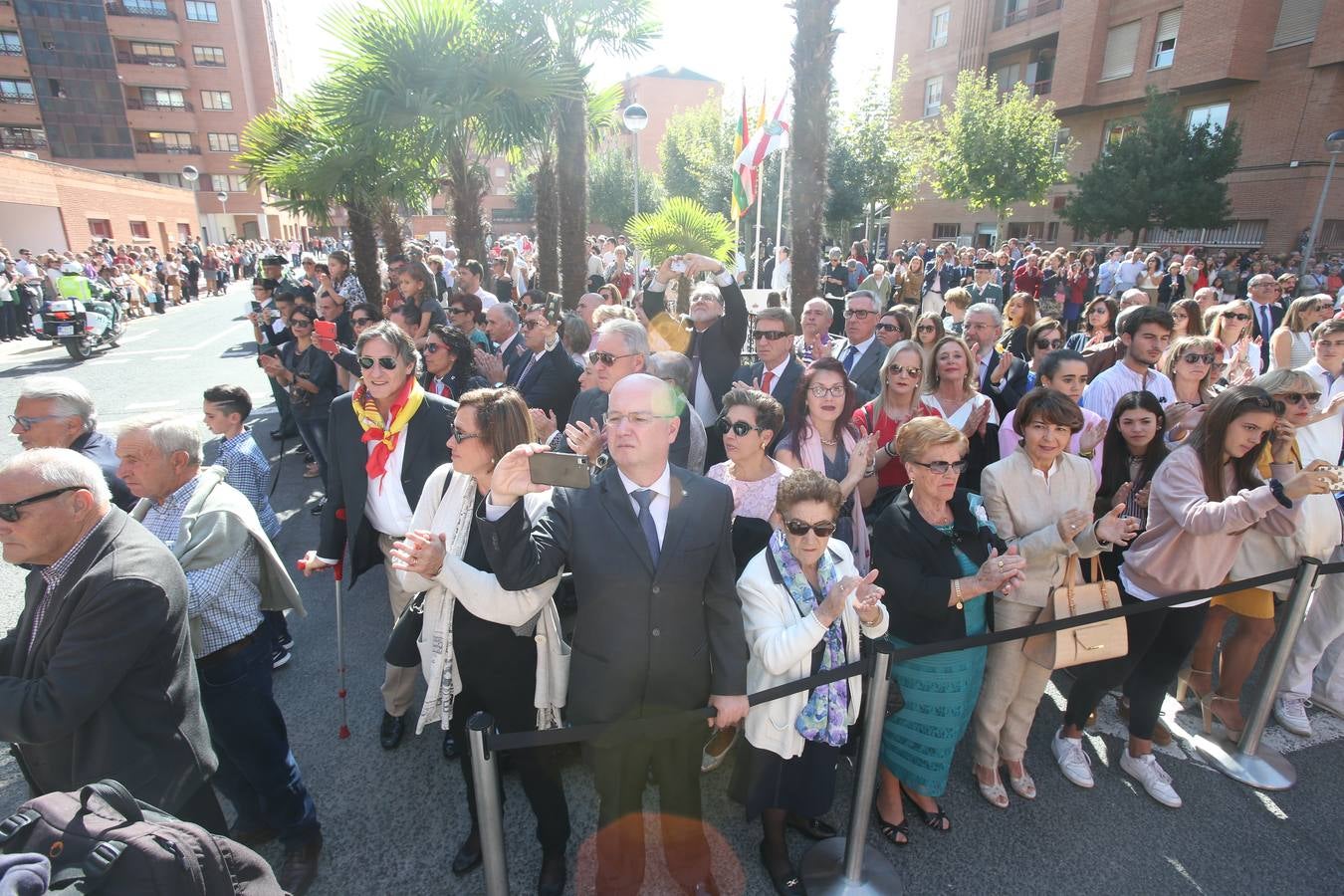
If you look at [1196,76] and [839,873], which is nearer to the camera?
[839,873]

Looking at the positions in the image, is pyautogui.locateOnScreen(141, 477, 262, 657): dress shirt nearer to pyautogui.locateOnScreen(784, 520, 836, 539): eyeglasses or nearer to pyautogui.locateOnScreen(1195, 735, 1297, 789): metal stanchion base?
pyautogui.locateOnScreen(784, 520, 836, 539): eyeglasses

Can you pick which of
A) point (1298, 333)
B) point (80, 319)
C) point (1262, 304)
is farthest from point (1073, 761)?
point (80, 319)

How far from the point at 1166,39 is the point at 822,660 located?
33207 mm

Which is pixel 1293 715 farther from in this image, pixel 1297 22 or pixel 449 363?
pixel 1297 22

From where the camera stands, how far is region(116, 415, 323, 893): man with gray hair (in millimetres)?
2570

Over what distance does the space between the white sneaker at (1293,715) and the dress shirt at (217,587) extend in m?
5.27

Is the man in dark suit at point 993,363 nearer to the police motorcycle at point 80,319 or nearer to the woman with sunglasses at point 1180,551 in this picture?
the woman with sunglasses at point 1180,551

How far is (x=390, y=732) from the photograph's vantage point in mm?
3531

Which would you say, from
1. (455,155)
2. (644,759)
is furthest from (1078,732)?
(455,155)

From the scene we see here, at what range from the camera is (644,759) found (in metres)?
2.57

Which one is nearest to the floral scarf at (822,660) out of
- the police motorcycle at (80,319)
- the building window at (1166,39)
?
the police motorcycle at (80,319)

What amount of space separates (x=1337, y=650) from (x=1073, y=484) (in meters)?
2.33

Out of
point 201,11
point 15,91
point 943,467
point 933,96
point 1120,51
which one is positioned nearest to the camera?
point 943,467

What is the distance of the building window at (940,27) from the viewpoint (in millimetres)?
33625
